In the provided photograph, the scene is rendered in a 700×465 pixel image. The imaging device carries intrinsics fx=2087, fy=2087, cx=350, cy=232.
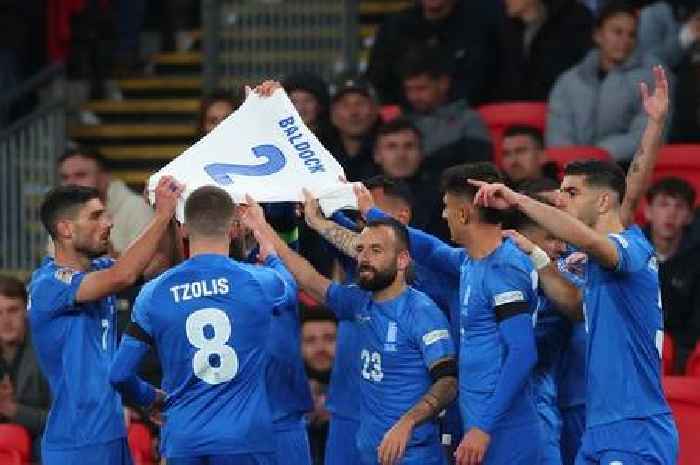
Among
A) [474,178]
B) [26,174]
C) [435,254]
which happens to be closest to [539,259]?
[474,178]

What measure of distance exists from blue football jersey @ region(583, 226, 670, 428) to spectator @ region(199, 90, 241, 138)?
11.3 feet

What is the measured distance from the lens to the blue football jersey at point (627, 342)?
909 centimetres

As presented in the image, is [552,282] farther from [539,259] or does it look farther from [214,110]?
[214,110]

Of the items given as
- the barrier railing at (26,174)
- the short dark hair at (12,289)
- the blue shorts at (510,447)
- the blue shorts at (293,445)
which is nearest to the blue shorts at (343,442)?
the blue shorts at (293,445)

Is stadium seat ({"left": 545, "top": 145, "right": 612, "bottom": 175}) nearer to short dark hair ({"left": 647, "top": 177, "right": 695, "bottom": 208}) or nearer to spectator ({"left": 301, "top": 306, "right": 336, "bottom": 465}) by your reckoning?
short dark hair ({"left": 647, "top": 177, "right": 695, "bottom": 208})

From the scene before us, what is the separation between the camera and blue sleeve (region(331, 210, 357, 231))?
10336mm

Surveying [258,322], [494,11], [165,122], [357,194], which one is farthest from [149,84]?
[258,322]

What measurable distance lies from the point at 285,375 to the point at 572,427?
4.76 ft

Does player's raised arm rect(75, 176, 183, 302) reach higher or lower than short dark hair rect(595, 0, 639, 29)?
lower

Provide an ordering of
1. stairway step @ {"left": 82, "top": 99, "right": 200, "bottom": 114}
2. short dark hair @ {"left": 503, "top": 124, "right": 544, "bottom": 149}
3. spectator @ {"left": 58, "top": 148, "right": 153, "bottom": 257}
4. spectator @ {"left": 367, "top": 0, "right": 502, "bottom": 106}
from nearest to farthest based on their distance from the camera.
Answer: short dark hair @ {"left": 503, "top": 124, "right": 544, "bottom": 149}
spectator @ {"left": 58, "top": 148, "right": 153, "bottom": 257}
spectator @ {"left": 367, "top": 0, "right": 502, "bottom": 106}
stairway step @ {"left": 82, "top": 99, "right": 200, "bottom": 114}

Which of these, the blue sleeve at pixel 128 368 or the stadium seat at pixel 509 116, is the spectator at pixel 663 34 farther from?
the blue sleeve at pixel 128 368

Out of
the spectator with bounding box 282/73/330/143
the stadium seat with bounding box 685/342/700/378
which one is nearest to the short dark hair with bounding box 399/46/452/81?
the spectator with bounding box 282/73/330/143

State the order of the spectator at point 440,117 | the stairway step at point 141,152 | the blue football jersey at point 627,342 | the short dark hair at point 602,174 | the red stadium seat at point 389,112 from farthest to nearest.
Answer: the stairway step at point 141,152
the red stadium seat at point 389,112
the spectator at point 440,117
the short dark hair at point 602,174
the blue football jersey at point 627,342

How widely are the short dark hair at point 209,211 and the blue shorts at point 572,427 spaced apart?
223cm
